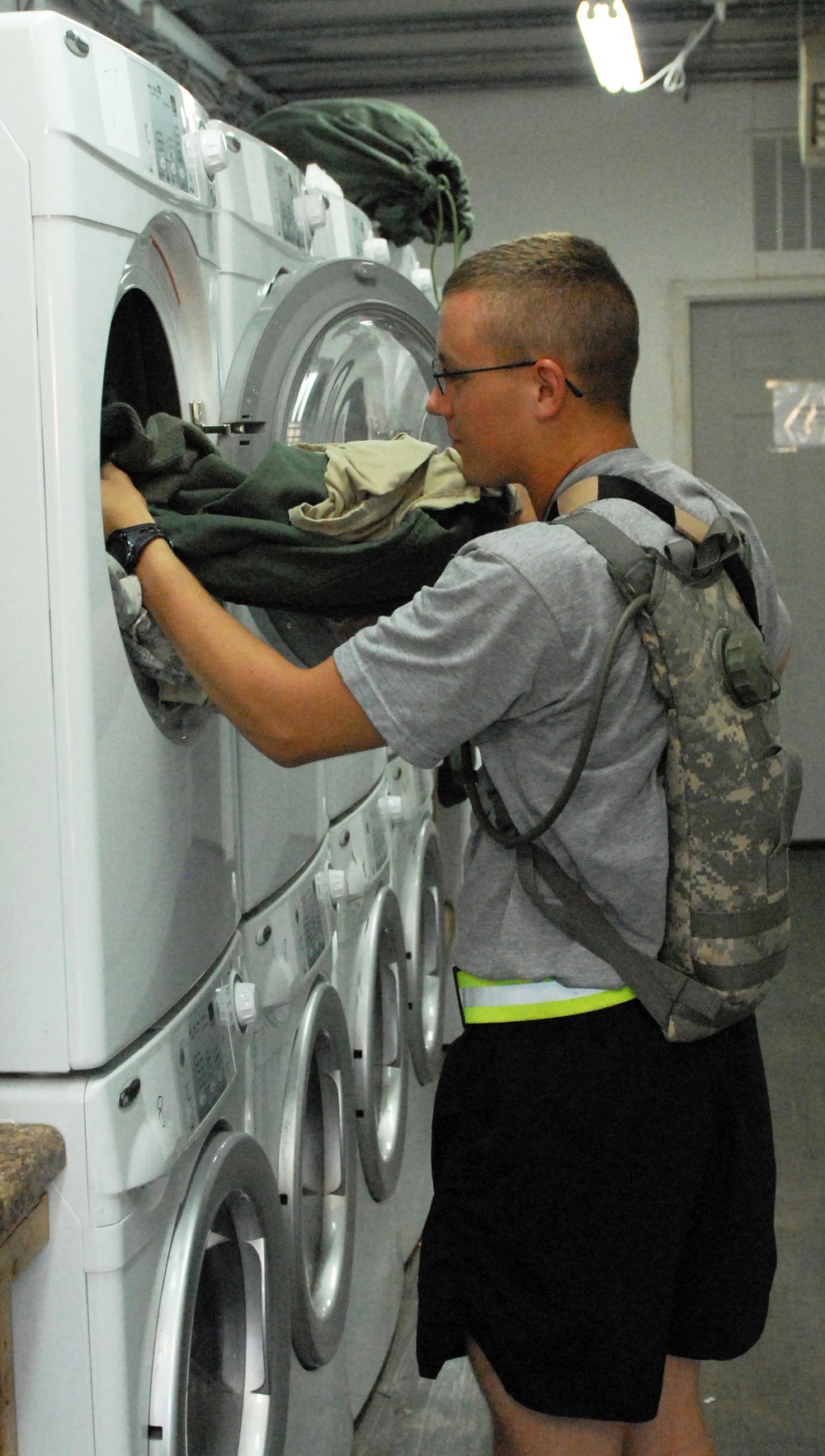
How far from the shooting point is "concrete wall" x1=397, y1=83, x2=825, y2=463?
201 inches

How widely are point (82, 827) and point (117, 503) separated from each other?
26cm

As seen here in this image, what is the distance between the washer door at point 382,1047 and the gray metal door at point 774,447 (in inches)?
129

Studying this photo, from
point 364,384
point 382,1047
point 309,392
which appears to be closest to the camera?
point 309,392

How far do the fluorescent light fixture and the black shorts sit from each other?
283 cm

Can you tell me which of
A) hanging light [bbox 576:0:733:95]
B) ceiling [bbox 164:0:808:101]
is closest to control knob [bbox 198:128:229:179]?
hanging light [bbox 576:0:733:95]

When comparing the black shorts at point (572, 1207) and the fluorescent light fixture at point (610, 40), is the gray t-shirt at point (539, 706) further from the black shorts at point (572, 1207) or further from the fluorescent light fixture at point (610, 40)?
the fluorescent light fixture at point (610, 40)

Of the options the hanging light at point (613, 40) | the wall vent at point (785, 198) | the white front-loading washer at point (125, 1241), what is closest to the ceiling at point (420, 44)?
the wall vent at point (785, 198)

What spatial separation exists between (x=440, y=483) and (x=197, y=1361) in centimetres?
89

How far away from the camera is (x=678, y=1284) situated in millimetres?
1382

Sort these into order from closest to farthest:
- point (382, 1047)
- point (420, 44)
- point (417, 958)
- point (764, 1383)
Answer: point (764, 1383)
point (382, 1047)
point (417, 958)
point (420, 44)

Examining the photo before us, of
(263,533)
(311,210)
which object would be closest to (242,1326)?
(263,533)

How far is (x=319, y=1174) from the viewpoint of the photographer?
189 cm

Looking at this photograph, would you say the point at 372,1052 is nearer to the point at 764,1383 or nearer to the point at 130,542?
the point at 764,1383

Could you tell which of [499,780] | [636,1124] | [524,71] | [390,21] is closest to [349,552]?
[499,780]
